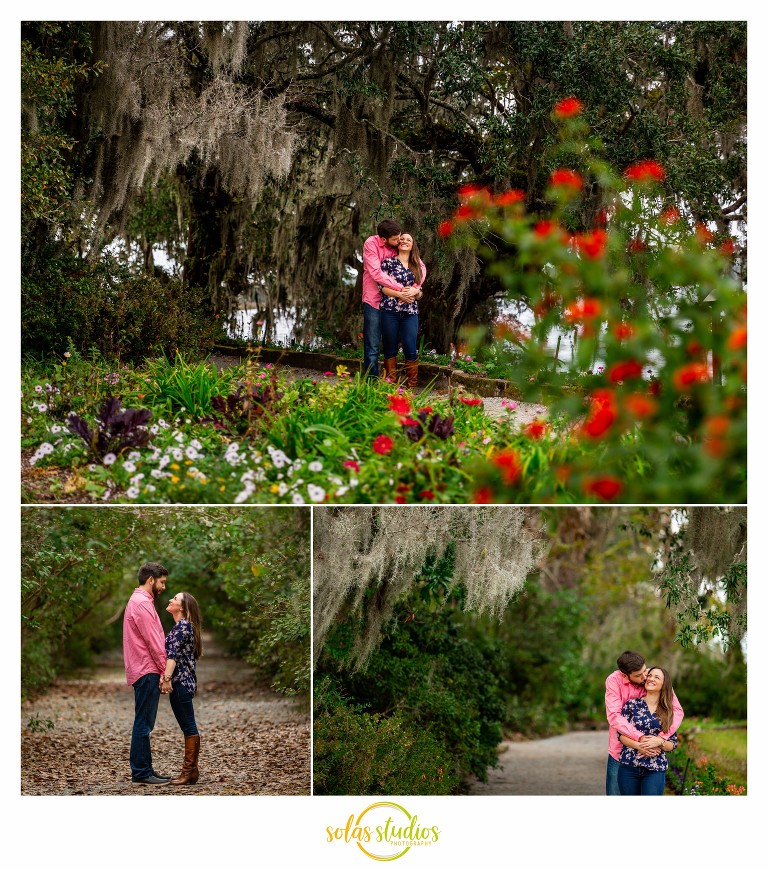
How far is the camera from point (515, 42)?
6.48m

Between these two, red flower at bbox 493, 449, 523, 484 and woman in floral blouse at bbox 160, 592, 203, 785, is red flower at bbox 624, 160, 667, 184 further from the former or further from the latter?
woman in floral blouse at bbox 160, 592, 203, 785

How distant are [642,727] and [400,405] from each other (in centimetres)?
201

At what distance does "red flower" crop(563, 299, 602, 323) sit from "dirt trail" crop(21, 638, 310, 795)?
2703mm

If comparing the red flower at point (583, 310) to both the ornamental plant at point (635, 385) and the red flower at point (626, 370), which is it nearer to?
the ornamental plant at point (635, 385)

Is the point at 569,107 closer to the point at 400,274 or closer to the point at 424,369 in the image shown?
the point at 400,274

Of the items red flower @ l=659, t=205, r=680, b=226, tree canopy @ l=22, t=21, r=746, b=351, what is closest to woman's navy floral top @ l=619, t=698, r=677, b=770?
red flower @ l=659, t=205, r=680, b=226

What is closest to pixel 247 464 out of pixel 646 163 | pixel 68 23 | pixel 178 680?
pixel 178 680

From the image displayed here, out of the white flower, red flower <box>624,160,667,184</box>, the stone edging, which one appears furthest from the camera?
red flower <box>624,160,667,184</box>

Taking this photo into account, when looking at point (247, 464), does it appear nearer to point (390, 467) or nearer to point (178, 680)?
point (390, 467)

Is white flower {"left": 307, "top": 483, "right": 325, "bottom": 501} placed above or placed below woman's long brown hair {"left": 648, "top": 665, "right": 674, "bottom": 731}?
above

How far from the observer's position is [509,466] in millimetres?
3863

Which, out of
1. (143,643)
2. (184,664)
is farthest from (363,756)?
(143,643)

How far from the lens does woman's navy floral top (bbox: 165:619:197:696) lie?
411cm
